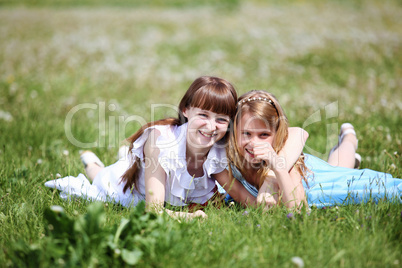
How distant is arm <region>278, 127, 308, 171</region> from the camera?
10.9 feet

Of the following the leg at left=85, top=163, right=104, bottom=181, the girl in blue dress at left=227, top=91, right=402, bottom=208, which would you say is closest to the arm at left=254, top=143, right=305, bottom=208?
the girl in blue dress at left=227, top=91, right=402, bottom=208

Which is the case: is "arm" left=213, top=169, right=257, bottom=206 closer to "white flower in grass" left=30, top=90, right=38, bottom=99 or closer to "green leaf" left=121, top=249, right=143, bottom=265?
"green leaf" left=121, top=249, right=143, bottom=265

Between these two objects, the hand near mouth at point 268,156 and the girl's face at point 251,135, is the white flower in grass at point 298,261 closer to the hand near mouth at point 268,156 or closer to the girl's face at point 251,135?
the hand near mouth at point 268,156

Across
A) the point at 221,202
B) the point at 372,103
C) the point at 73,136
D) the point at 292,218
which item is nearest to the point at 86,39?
the point at 73,136

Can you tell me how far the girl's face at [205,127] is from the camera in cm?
328

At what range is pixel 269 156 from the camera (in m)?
3.19

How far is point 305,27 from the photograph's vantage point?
12.7 metres

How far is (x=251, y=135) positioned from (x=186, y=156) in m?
0.67

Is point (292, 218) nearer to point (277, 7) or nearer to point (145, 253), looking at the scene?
point (145, 253)

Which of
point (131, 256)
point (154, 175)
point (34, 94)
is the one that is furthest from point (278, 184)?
point (34, 94)

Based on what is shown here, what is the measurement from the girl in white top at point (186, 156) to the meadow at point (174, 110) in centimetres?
33

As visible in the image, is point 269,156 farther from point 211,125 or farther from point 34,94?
point 34,94

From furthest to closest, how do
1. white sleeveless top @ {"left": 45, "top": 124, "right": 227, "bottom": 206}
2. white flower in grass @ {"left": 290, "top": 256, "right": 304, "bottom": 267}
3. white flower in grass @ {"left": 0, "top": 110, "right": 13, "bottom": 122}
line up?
1. white flower in grass @ {"left": 0, "top": 110, "right": 13, "bottom": 122}
2. white sleeveless top @ {"left": 45, "top": 124, "right": 227, "bottom": 206}
3. white flower in grass @ {"left": 290, "top": 256, "right": 304, "bottom": 267}

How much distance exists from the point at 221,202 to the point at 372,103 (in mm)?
3859
